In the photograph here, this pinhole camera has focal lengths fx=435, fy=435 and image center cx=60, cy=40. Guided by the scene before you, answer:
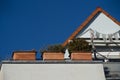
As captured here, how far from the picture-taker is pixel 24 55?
2278 cm

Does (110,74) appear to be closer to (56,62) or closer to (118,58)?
(56,62)

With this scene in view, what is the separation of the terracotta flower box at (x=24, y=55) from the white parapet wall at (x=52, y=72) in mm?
544

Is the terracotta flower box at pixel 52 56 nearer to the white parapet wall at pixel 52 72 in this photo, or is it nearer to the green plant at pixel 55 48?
the white parapet wall at pixel 52 72

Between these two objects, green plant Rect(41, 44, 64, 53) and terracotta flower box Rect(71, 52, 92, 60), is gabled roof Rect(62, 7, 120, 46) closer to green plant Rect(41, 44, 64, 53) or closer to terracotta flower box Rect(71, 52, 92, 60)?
green plant Rect(41, 44, 64, 53)

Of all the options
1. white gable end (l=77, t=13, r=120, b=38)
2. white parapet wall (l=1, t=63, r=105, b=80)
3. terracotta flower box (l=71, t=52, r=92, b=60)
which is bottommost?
white parapet wall (l=1, t=63, r=105, b=80)

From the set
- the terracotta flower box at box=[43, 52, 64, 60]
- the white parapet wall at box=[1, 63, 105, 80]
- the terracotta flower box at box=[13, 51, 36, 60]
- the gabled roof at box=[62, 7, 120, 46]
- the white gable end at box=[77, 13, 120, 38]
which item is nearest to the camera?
the white parapet wall at box=[1, 63, 105, 80]

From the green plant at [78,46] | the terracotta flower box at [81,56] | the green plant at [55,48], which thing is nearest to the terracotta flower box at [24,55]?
the terracotta flower box at [81,56]

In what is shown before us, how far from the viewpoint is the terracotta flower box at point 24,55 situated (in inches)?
891

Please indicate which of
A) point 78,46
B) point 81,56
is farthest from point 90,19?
point 81,56

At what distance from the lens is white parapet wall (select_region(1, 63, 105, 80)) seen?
71.7 ft

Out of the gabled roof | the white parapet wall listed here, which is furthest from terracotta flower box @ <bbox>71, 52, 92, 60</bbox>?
the gabled roof

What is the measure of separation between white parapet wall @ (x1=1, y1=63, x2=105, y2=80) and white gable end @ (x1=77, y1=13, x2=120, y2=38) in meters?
10.7

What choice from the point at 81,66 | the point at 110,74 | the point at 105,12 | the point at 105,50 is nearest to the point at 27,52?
→ the point at 81,66

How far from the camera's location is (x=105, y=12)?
34875mm
